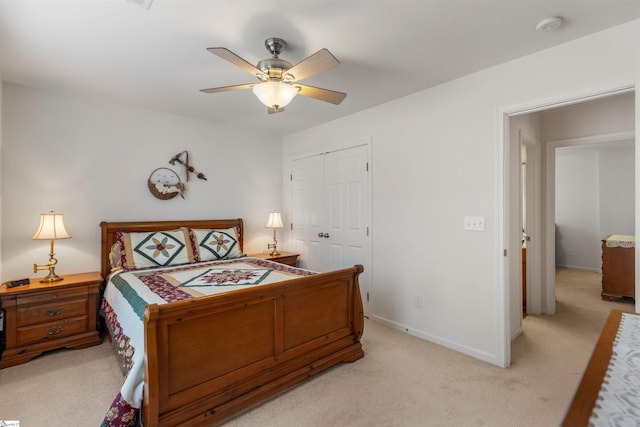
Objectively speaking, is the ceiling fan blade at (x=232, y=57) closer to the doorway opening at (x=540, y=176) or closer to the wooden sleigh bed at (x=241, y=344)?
the wooden sleigh bed at (x=241, y=344)

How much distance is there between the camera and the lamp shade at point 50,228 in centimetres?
267

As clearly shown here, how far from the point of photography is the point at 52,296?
264 cm

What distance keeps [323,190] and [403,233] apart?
1.34 metres

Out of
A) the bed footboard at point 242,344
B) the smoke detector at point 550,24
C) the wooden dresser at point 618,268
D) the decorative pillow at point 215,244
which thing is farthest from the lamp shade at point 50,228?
the wooden dresser at point 618,268

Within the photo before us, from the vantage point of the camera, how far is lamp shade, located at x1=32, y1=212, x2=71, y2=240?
267 centimetres

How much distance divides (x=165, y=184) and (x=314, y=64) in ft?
8.65

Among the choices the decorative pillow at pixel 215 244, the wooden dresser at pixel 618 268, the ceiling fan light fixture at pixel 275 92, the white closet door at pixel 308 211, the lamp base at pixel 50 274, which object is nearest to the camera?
the ceiling fan light fixture at pixel 275 92

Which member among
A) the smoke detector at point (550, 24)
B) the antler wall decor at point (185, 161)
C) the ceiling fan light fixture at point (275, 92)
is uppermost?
the smoke detector at point (550, 24)

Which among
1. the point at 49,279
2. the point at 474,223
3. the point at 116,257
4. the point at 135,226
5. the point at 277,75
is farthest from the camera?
the point at 135,226

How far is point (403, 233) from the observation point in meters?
3.20

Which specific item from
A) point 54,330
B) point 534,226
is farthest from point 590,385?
point 54,330

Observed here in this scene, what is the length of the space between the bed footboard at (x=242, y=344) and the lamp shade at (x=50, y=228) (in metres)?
1.86

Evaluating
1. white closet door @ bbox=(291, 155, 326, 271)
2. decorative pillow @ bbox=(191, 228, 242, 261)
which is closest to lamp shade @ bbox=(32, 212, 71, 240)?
decorative pillow @ bbox=(191, 228, 242, 261)

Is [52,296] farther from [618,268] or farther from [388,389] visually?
[618,268]
